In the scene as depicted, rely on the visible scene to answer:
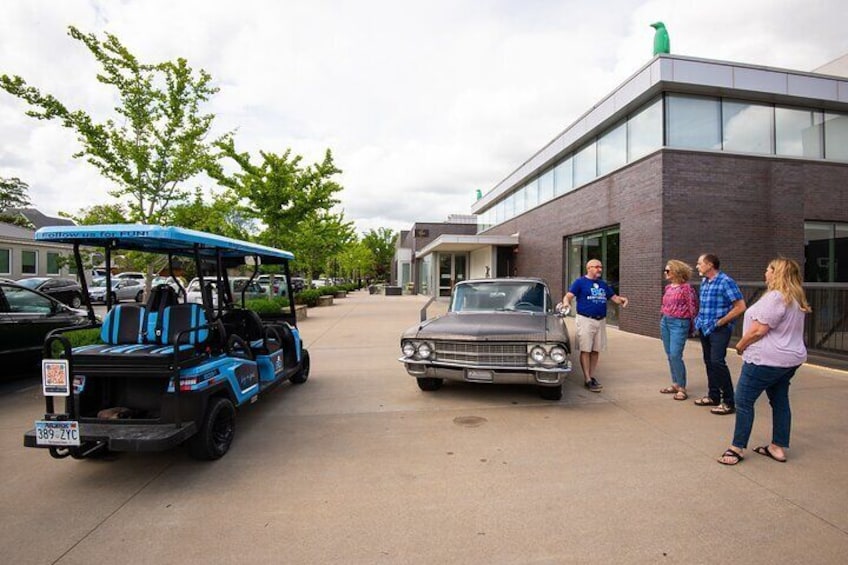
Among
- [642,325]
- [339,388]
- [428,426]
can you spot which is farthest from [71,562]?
[642,325]

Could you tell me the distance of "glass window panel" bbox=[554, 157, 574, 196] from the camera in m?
17.0

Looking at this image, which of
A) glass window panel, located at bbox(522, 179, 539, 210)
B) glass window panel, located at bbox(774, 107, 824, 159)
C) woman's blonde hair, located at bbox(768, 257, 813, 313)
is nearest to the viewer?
woman's blonde hair, located at bbox(768, 257, 813, 313)

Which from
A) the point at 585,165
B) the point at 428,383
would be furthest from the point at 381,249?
the point at 428,383

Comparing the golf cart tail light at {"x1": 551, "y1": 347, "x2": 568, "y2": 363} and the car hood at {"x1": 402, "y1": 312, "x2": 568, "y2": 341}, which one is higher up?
the car hood at {"x1": 402, "y1": 312, "x2": 568, "y2": 341}

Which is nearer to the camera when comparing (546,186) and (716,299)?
(716,299)

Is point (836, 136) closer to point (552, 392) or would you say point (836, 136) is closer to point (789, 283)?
point (789, 283)

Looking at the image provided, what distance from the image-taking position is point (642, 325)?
39.4 ft

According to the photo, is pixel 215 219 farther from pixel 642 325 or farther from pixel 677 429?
pixel 642 325

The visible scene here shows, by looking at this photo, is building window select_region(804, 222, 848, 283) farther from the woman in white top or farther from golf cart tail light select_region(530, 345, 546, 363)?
golf cart tail light select_region(530, 345, 546, 363)

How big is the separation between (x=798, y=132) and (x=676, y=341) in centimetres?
1064

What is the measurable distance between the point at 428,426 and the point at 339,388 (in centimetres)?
217

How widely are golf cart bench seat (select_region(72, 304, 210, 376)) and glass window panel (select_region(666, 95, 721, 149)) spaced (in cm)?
1162

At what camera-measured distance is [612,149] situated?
1402 cm

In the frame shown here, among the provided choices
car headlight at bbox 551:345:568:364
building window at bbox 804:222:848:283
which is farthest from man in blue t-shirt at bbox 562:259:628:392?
building window at bbox 804:222:848:283
